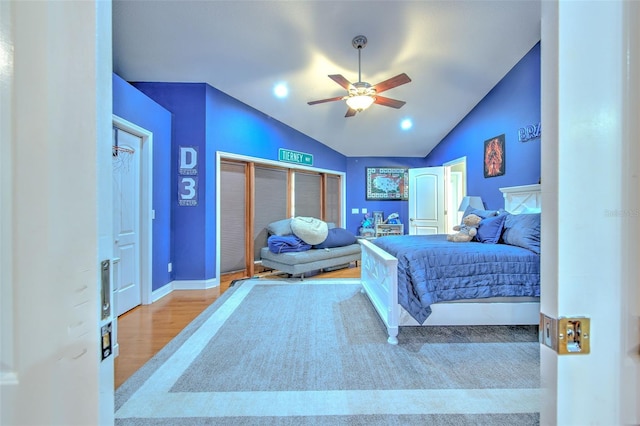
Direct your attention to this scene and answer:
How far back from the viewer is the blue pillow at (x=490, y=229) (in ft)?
9.03

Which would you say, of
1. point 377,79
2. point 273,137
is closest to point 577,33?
point 377,79

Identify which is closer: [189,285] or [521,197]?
[521,197]

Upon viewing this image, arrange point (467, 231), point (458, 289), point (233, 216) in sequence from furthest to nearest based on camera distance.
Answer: point (233, 216) < point (467, 231) < point (458, 289)

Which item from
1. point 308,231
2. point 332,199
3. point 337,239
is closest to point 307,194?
point 332,199

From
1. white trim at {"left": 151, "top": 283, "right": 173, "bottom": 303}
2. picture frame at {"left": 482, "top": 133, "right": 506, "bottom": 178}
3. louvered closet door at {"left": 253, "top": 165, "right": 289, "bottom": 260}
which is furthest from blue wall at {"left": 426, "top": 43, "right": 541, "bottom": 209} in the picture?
white trim at {"left": 151, "top": 283, "right": 173, "bottom": 303}

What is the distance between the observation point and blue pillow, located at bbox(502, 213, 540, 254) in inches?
96.1

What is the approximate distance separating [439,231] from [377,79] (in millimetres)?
3094

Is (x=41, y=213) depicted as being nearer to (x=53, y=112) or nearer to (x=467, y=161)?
(x=53, y=112)

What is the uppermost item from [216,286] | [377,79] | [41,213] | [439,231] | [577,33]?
[377,79]

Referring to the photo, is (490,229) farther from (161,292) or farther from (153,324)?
(161,292)

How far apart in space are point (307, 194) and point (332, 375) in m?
4.28

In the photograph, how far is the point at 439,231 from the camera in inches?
212

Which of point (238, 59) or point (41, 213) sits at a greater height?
point (238, 59)

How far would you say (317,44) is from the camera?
3211 millimetres
